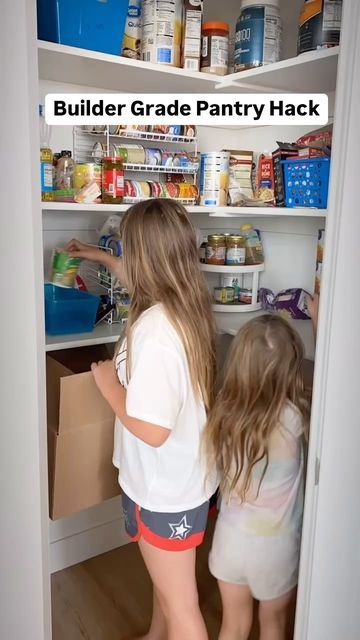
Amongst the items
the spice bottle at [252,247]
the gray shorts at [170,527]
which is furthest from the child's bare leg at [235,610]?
the spice bottle at [252,247]

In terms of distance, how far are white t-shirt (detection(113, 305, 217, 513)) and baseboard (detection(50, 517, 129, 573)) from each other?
84 cm

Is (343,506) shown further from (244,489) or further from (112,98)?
(112,98)

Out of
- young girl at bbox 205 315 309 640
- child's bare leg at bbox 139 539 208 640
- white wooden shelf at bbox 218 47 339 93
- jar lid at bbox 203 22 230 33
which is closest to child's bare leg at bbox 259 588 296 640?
young girl at bbox 205 315 309 640

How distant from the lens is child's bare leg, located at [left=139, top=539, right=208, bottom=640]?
4.39 ft

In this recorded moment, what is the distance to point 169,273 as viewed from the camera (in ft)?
4.18

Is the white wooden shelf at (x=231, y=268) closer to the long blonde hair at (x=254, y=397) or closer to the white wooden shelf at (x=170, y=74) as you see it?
the white wooden shelf at (x=170, y=74)

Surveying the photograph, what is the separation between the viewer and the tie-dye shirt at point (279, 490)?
4.29 feet

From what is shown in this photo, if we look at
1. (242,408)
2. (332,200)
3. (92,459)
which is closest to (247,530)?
(242,408)

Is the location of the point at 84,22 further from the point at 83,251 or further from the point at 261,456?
the point at 261,456

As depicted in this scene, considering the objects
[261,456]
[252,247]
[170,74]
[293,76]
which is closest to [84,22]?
[170,74]

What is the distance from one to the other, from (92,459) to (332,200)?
1036 millimetres

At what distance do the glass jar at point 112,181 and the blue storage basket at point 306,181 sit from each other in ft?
1.65

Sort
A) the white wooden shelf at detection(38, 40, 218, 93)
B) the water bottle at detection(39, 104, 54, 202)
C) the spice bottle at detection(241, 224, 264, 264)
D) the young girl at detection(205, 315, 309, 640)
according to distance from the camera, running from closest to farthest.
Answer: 1. the young girl at detection(205, 315, 309, 640)
2. the white wooden shelf at detection(38, 40, 218, 93)
3. the water bottle at detection(39, 104, 54, 202)
4. the spice bottle at detection(241, 224, 264, 264)

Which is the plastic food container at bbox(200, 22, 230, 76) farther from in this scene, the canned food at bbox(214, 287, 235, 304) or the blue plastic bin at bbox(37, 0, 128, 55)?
the canned food at bbox(214, 287, 235, 304)
